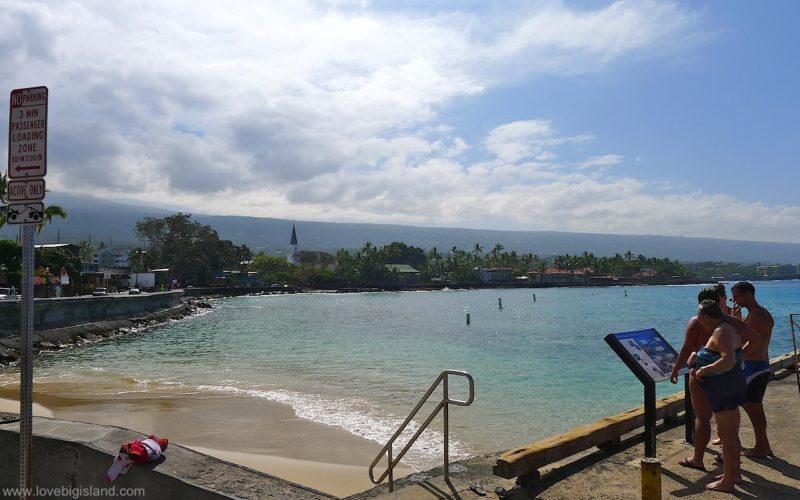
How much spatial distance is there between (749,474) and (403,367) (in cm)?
1596

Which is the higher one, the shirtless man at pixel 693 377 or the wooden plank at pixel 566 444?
the shirtless man at pixel 693 377

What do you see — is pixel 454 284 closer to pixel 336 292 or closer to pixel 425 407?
pixel 336 292

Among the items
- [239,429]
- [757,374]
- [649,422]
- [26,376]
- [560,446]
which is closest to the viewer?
[26,376]

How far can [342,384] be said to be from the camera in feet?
54.6

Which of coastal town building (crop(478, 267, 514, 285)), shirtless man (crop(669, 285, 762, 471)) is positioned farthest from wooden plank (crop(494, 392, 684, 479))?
coastal town building (crop(478, 267, 514, 285))

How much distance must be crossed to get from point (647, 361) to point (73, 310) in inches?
1354

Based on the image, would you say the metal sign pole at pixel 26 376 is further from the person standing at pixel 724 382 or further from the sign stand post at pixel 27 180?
the person standing at pixel 724 382

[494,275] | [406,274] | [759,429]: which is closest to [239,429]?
[759,429]

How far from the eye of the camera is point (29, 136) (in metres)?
3.40

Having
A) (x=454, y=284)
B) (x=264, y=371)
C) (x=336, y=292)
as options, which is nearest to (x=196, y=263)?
(x=336, y=292)

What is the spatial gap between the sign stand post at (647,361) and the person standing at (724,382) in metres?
0.63

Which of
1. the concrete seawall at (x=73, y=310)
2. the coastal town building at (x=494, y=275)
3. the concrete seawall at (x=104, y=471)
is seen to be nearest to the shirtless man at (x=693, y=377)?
the concrete seawall at (x=104, y=471)

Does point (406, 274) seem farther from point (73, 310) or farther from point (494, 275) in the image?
point (73, 310)

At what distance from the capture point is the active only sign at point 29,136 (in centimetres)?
338
